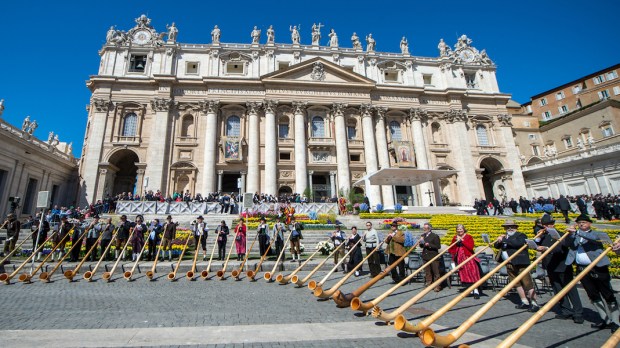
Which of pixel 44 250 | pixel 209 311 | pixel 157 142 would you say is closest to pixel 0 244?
pixel 44 250

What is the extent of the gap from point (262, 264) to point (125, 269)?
492cm

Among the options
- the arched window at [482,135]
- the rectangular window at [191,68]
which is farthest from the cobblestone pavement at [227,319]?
the arched window at [482,135]

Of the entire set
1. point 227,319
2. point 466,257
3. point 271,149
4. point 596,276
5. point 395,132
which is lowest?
point 227,319

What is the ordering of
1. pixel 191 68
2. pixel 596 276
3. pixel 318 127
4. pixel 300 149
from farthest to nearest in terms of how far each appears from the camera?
pixel 191 68 → pixel 318 127 → pixel 300 149 → pixel 596 276

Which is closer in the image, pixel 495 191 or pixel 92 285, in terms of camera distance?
pixel 92 285

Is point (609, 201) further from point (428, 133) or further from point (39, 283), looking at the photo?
point (39, 283)

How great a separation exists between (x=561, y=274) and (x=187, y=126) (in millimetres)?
34469

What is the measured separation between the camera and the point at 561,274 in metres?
5.88

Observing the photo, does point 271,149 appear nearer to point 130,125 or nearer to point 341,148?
point 341,148

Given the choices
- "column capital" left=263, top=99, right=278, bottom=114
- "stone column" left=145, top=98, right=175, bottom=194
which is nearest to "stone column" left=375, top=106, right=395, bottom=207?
"column capital" left=263, top=99, right=278, bottom=114

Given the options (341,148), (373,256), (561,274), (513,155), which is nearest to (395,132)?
(341,148)

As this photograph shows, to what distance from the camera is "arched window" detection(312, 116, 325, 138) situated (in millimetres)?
34656

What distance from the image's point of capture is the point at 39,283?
339 inches

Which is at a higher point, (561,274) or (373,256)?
(373,256)
